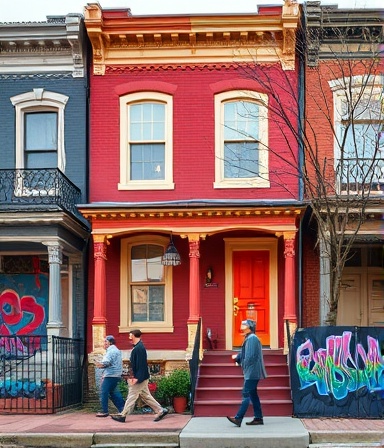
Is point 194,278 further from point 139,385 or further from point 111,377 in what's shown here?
point 139,385

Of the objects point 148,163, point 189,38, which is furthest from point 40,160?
point 189,38

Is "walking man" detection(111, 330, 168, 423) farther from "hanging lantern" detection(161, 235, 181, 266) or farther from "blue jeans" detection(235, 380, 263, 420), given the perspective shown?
"hanging lantern" detection(161, 235, 181, 266)

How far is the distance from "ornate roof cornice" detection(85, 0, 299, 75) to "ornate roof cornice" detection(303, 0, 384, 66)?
19.4 inches

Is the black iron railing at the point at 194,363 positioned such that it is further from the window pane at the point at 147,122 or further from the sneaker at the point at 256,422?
the window pane at the point at 147,122

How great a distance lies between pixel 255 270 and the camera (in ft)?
59.7

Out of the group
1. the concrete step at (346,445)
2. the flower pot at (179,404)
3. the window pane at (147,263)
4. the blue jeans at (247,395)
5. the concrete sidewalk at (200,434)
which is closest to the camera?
the concrete step at (346,445)

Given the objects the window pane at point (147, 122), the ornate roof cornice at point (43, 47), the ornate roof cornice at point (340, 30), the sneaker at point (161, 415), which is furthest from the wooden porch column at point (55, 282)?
the ornate roof cornice at point (340, 30)

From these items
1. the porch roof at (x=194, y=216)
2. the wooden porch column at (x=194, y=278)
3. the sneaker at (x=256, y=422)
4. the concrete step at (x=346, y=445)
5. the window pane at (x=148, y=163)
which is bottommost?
the concrete step at (x=346, y=445)

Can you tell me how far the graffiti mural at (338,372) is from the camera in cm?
1391

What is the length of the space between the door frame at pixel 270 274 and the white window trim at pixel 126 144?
79.9 inches

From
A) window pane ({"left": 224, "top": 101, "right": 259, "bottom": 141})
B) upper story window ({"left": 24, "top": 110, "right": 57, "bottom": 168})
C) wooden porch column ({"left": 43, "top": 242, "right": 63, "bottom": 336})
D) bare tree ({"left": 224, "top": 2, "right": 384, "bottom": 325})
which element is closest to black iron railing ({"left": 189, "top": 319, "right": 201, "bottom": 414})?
wooden porch column ({"left": 43, "top": 242, "right": 63, "bottom": 336})

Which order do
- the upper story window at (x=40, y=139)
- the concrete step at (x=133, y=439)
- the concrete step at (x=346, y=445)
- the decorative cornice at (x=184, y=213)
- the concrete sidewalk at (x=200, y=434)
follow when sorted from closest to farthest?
1. the concrete step at (x=346, y=445)
2. the concrete sidewalk at (x=200, y=434)
3. the concrete step at (x=133, y=439)
4. the decorative cornice at (x=184, y=213)
5. the upper story window at (x=40, y=139)

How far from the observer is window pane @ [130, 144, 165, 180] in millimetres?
18156

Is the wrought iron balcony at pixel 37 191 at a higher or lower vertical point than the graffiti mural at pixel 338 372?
higher
